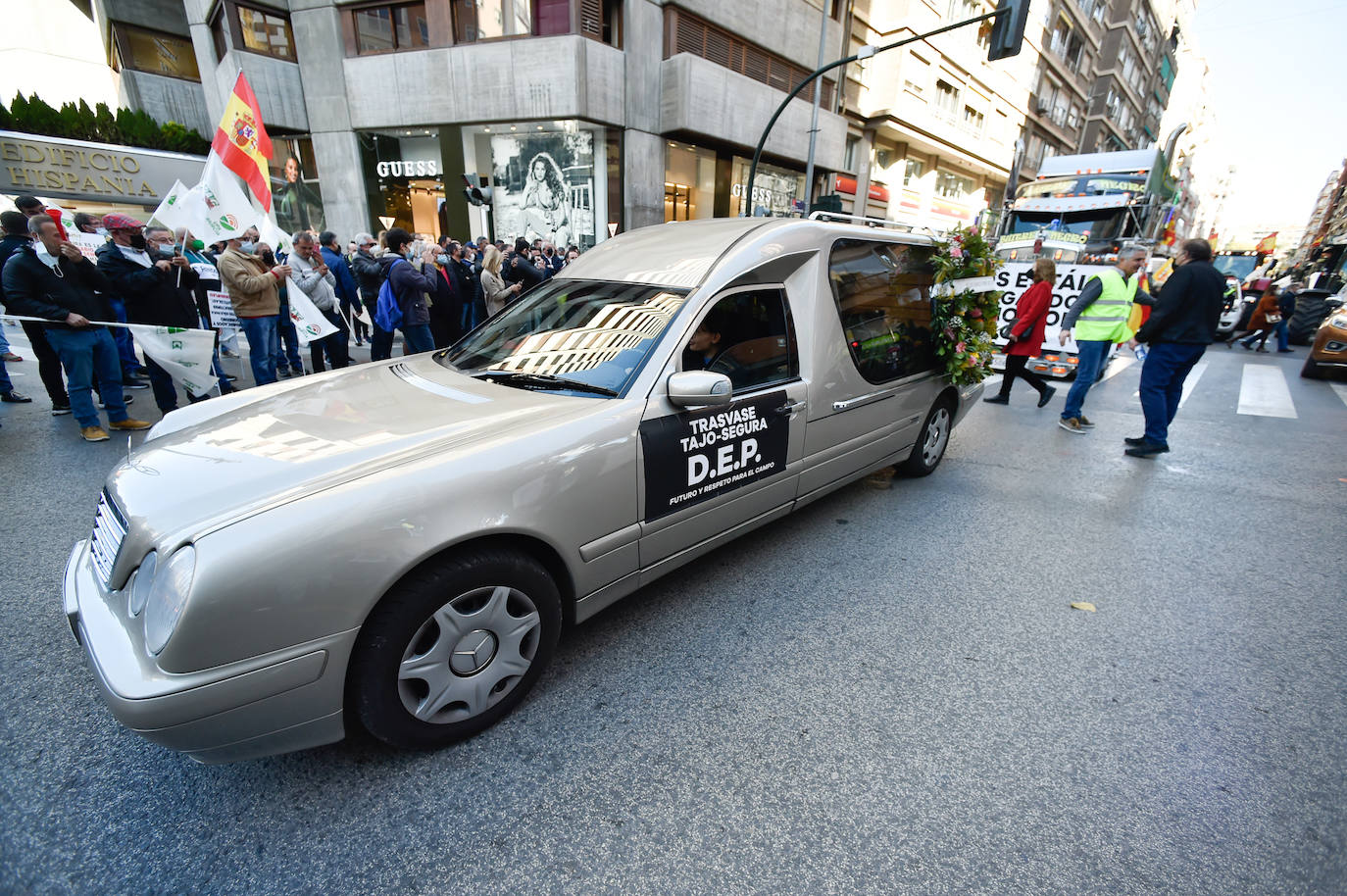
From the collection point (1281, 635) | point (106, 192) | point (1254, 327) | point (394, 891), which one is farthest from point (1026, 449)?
point (106, 192)

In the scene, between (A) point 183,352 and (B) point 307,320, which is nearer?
(A) point 183,352

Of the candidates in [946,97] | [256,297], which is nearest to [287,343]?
[256,297]

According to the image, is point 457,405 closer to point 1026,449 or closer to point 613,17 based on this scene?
point 1026,449

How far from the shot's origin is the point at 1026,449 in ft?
18.2

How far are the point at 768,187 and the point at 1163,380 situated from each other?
1767 cm

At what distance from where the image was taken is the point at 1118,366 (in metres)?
10.6

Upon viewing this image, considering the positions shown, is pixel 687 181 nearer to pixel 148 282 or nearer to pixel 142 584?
pixel 148 282

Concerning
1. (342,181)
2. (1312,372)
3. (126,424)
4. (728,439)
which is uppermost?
(342,181)

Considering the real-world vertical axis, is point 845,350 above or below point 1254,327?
above

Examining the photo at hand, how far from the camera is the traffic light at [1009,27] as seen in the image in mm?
9016

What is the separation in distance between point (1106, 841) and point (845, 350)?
241 cm

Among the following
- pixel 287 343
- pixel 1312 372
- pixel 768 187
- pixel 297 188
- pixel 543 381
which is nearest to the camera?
pixel 543 381

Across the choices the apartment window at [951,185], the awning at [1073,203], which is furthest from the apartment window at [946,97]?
the awning at [1073,203]

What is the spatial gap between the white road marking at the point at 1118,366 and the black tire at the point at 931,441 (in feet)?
20.6
